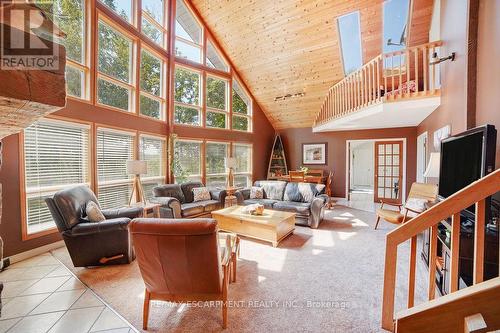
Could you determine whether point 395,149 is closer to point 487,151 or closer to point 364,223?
point 364,223

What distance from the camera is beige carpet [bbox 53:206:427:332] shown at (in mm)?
1786

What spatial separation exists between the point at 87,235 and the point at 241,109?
5835 mm

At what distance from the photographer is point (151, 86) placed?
5051 mm

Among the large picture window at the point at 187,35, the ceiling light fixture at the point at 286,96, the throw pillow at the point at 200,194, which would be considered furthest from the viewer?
the ceiling light fixture at the point at 286,96

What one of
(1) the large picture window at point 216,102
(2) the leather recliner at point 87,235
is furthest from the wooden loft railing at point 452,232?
(1) the large picture window at point 216,102

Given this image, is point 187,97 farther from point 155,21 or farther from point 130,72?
point 155,21

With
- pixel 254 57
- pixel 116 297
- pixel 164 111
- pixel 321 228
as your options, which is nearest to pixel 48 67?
pixel 116 297


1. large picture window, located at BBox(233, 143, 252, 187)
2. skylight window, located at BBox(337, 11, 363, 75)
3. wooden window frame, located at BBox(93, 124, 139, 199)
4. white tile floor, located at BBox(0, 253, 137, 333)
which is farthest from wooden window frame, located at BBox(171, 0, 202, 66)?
white tile floor, located at BBox(0, 253, 137, 333)

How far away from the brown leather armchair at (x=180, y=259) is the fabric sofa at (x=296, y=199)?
2777 mm

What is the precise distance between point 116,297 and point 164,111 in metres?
4.20

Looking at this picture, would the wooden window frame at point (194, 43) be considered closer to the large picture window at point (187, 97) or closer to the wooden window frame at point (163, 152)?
the large picture window at point (187, 97)

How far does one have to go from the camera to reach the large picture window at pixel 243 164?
7317 mm

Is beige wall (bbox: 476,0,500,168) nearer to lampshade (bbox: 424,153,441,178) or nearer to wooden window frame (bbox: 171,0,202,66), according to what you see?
lampshade (bbox: 424,153,441,178)

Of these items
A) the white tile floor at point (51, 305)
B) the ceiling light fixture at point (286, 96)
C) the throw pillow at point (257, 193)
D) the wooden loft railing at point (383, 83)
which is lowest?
the white tile floor at point (51, 305)
